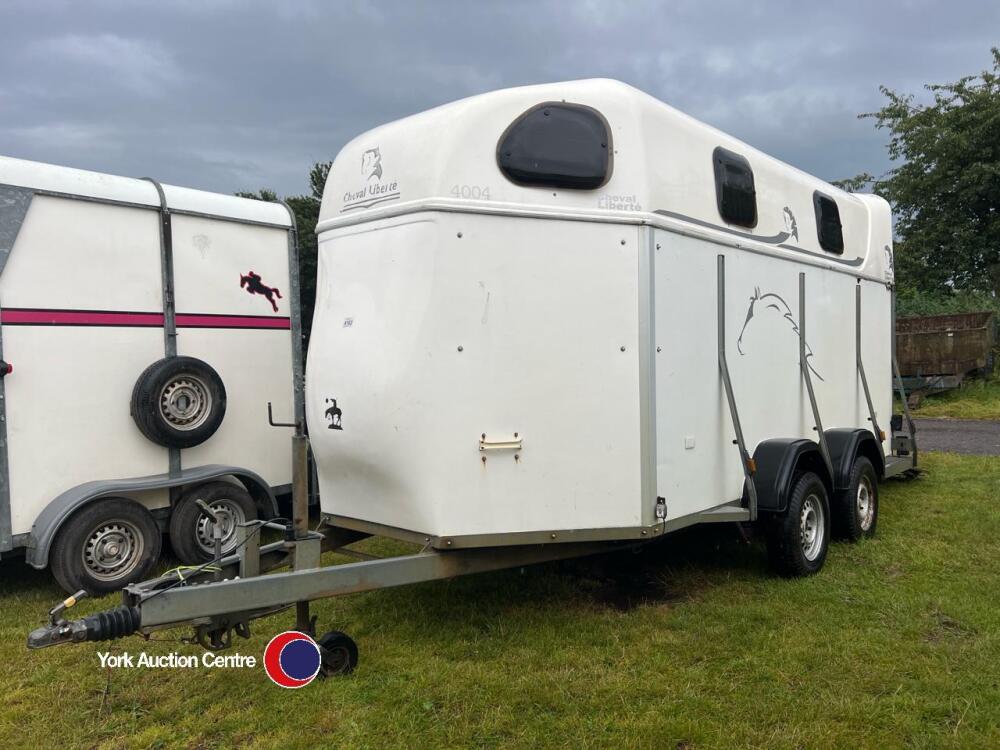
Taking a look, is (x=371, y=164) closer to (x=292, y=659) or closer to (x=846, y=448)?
(x=292, y=659)

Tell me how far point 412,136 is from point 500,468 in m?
1.91

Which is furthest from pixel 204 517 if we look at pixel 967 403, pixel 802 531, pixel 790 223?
pixel 967 403

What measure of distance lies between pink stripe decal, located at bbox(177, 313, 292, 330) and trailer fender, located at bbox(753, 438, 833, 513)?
13.5ft

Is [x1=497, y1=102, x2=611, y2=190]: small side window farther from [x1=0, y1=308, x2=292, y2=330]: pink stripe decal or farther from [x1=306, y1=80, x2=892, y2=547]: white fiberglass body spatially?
[x1=0, y1=308, x2=292, y2=330]: pink stripe decal

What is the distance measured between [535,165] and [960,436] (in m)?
11.2

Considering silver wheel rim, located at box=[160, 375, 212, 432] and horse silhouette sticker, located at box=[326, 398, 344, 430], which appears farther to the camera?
silver wheel rim, located at box=[160, 375, 212, 432]

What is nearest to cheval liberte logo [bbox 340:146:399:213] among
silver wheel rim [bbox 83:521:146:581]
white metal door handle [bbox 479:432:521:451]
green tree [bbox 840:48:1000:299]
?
white metal door handle [bbox 479:432:521:451]

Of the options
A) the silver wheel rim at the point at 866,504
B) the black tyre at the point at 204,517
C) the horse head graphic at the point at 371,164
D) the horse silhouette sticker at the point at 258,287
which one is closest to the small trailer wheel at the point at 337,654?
the black tyre at the point at 204,517

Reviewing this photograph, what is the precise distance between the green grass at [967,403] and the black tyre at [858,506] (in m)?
10.3

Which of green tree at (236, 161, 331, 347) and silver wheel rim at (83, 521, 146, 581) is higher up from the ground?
green tree at (236, 161, 331, 347)

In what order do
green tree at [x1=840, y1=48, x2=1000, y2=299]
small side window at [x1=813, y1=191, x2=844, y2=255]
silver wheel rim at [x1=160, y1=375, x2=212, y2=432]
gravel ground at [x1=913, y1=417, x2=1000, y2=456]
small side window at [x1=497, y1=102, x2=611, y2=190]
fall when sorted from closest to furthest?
small side window at [x1=497, y1=102, x2=611, y2=190], silver wheel rim at [x1=160, y1=375, x2=212, y2=432], small side window at [x1=813, y1=191, x2=844, y2=255], gravel ground at [x1=913, y1=417, x2=1000, y2=456], green tree at [x1=840, y1=48, x2=1000, y2=299]

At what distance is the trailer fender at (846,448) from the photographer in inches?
247

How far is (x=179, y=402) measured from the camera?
6.06m

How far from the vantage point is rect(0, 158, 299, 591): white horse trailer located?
5.33 metres
